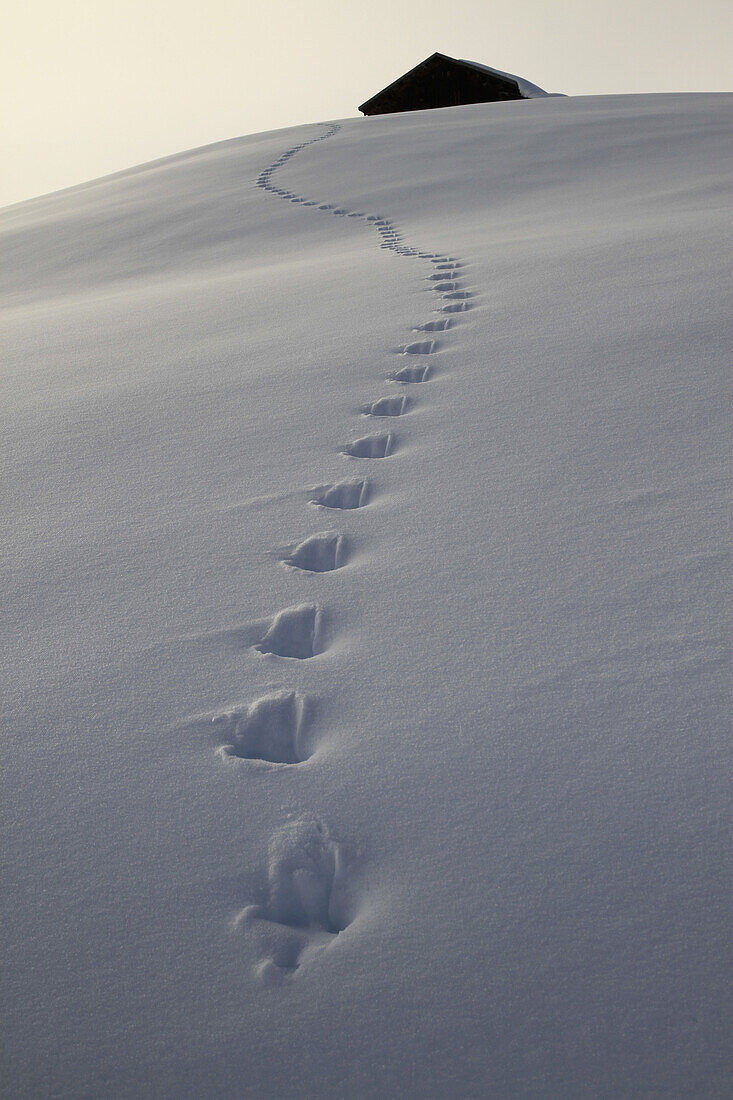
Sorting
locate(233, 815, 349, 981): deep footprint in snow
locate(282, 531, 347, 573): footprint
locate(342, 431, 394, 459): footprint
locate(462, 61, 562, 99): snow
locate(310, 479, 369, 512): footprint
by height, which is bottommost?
locate(233, 815, 349, 981): deep footprint in snow

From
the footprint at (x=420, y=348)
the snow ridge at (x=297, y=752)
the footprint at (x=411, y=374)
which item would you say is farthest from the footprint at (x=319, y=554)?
the footprint at (x=420, y=348)

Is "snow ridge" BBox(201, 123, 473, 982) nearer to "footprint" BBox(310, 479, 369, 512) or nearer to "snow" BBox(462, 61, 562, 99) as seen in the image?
"footprint" BBox(310, 479, 369, 512)

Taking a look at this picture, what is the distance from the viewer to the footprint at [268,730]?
4.00 feet

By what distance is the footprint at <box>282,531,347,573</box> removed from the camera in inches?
66.5

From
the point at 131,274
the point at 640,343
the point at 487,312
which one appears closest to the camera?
the point at 640,343

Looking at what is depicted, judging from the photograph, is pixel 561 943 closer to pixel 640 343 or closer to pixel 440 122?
pixel 640 343

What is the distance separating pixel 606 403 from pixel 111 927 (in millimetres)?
1746

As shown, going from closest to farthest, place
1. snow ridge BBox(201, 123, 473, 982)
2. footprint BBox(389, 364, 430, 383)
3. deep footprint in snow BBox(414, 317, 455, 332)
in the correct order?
snow ridge BBox(201, 123, 473, 982)
footprint BBox(389, 364, 430, 383)
deep footprint in snow BBox(414, 317, 455, 332)

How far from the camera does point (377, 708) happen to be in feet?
4.14

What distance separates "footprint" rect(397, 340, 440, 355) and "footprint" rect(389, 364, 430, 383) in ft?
0.52

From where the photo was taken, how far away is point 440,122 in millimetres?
9492

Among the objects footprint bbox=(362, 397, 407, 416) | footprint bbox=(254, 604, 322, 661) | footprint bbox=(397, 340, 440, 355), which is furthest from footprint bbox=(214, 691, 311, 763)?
footprint bbox=(397, 340, 440, 355)

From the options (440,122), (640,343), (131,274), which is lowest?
(640,343)

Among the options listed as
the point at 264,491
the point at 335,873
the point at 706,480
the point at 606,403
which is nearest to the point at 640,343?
the point at 606,403
